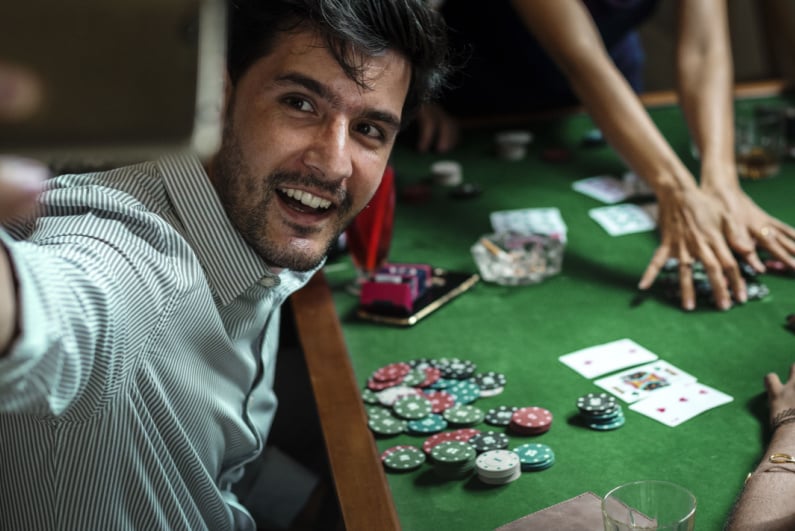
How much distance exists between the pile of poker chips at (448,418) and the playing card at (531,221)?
Answer: 2.77 ft

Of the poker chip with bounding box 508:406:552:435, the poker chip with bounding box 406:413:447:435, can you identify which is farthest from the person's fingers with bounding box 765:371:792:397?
the poker chip with bounding box 406:413:447:435

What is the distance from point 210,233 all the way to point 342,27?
1.50 feet

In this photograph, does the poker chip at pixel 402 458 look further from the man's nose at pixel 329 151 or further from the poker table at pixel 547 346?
the man's nose at pixel 329 151

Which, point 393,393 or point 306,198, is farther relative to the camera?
point 393,393

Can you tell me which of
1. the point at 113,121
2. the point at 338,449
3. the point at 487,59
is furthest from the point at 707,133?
the point at 113,121

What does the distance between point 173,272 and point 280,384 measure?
1531 mm

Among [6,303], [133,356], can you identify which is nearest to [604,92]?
[133,356]

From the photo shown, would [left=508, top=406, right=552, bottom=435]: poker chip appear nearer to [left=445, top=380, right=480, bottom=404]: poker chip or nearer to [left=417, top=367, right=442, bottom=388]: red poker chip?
[left=445, top=380, right=480, bottom=404]: poker chip

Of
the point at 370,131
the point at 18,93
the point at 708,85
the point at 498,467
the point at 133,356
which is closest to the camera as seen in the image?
the point at 18,93

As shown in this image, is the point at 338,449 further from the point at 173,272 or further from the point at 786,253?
the point at 786,253

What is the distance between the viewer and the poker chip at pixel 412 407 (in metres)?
2.00

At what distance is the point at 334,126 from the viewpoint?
1.82m

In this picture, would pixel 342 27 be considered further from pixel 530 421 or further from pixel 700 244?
pixel 700 244

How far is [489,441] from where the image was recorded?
6.12 feet
